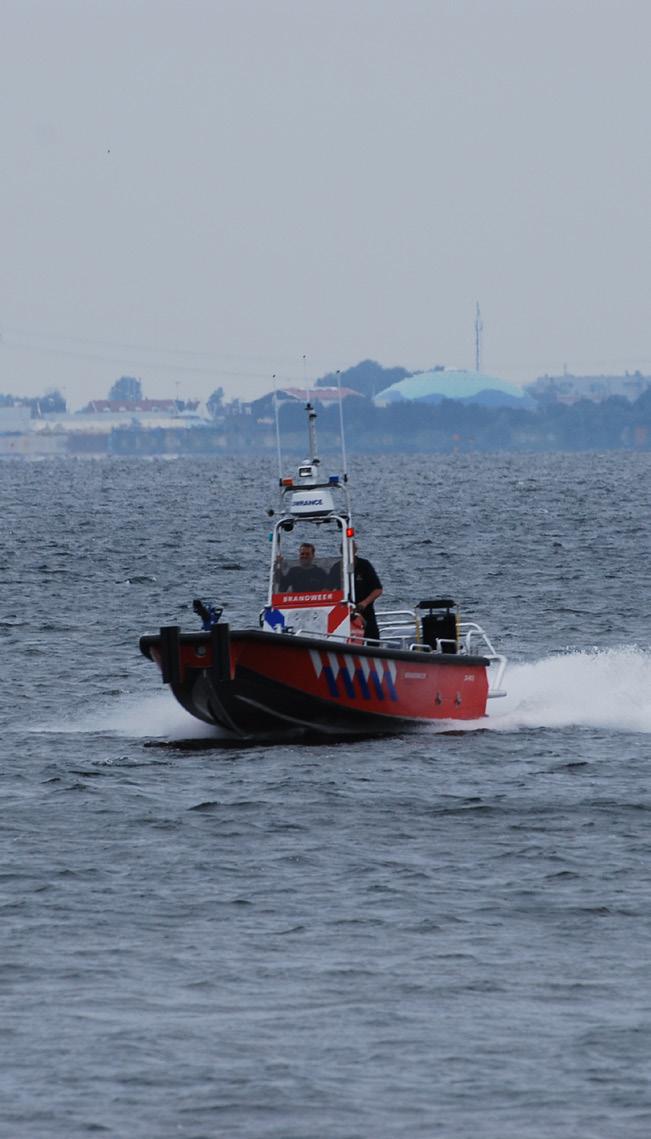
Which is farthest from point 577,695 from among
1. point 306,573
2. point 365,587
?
point 306,573

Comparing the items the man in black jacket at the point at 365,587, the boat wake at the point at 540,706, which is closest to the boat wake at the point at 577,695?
the boat wake at the point at 540,706

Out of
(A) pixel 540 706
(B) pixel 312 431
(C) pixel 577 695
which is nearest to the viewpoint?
(B) pixel 312 431

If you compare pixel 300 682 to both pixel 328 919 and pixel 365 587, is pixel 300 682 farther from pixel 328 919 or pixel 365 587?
pixel 328 919

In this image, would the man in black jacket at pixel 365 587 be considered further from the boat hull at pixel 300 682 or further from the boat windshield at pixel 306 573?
the boat hull at pixel 300 682

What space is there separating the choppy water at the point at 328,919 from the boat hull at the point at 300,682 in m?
0.32

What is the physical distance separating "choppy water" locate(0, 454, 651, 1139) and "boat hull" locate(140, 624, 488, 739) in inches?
12.7

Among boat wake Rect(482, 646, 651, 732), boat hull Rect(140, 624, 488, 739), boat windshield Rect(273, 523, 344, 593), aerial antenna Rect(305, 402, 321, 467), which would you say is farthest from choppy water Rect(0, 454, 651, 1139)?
aerial antenna Rect(305, 402, 321, 467)

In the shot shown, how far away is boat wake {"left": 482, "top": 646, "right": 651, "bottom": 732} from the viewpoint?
924 inches

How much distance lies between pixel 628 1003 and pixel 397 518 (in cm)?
6773

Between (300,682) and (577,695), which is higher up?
(300,682)

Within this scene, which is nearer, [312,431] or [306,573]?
[312,431]

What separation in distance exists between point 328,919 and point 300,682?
21.7 feet

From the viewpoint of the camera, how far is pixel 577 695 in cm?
2481

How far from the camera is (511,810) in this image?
17.7 metres
